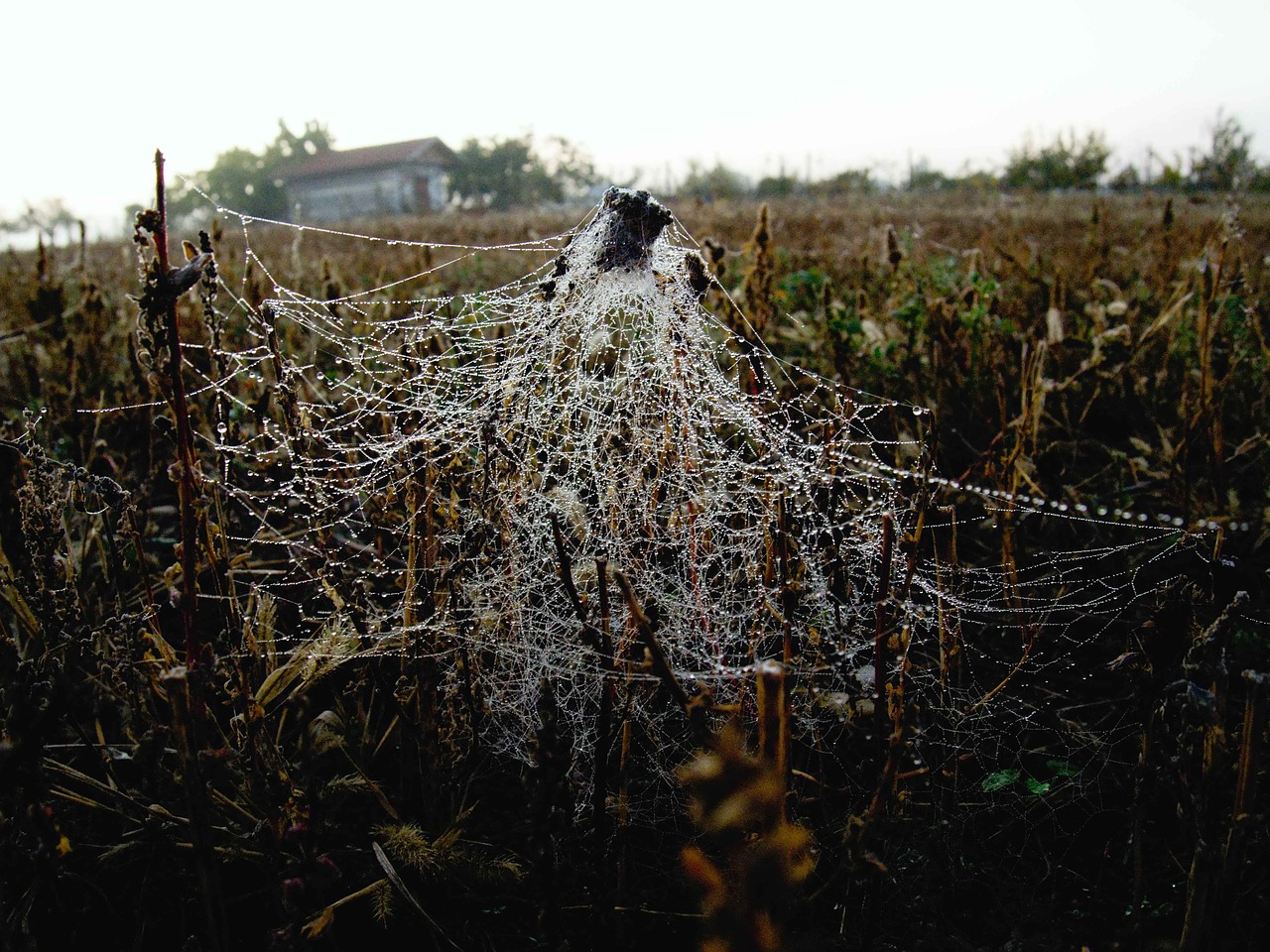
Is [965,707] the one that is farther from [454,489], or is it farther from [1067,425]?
[1067,425]

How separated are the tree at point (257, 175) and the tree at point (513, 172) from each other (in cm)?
1214

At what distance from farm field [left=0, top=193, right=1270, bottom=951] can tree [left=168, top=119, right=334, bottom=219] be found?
55.5 m

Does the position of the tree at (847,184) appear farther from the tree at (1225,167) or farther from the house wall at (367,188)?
the house wall at (367,188)

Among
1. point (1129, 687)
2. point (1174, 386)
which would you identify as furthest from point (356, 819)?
point (1174, 386)

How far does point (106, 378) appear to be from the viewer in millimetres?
3166

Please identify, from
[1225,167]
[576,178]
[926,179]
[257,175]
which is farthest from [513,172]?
[1225,167]

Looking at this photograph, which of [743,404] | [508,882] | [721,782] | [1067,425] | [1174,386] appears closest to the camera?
[721,782]

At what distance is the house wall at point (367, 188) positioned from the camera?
45.9 metres

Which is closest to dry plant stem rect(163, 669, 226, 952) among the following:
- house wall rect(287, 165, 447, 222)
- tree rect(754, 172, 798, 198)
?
tree rect(754, 172, 798, 198)

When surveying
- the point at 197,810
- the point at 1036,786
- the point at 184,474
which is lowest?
the point at 1036,786

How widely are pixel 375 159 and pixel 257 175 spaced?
13.0 metres

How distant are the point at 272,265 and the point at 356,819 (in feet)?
17.6

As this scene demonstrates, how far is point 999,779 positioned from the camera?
1375mm

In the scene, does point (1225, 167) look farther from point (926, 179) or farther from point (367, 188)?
point (367, 188)
